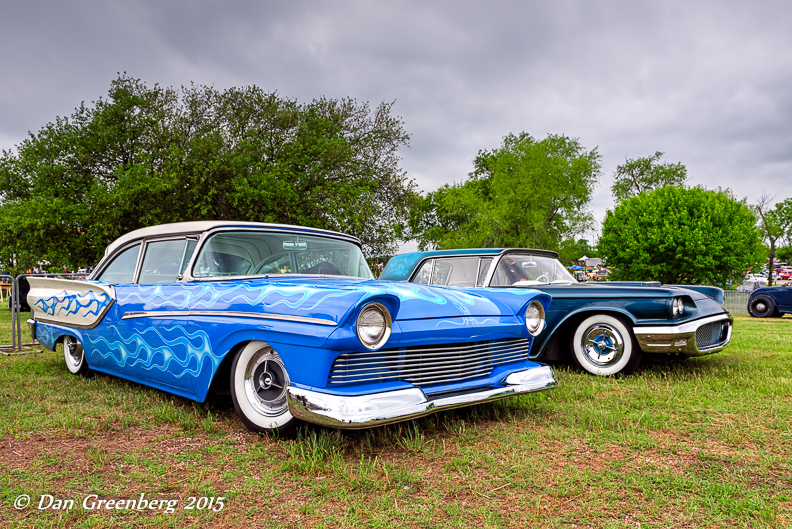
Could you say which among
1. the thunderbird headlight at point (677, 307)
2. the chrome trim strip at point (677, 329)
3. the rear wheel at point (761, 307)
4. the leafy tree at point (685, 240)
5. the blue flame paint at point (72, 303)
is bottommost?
the rear wheel at point (761, 307)

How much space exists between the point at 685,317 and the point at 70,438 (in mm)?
5145

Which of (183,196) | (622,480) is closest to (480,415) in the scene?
(622,480)

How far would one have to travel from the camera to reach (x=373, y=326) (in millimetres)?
2951

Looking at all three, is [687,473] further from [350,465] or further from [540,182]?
[540,182]

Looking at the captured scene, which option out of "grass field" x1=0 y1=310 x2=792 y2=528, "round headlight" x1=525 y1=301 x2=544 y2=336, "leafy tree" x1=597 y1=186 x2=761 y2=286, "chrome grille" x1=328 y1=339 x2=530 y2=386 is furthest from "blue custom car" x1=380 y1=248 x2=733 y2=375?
"leafy tree" x1=597 y1=186 x2=761 y2=286

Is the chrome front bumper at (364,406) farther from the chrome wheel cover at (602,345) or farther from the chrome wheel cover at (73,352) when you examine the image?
the chrome wheel cover at (73,352)

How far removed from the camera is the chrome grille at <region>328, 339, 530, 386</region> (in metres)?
2.92

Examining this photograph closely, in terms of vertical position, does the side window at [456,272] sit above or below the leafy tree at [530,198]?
below

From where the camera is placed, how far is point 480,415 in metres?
3.92

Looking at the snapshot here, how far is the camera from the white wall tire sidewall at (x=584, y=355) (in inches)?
216

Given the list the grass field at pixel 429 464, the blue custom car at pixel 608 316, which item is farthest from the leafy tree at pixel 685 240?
the grass field at pixel 429 464

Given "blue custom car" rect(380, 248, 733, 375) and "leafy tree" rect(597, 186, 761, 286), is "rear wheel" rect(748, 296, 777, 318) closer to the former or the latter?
"leafy tree" rect(597, 186, 761, 286)

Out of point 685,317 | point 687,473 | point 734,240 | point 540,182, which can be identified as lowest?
point 687,473

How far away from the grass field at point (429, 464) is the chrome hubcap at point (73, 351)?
2.65 ft
